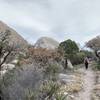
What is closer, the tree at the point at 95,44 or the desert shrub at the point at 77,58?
the desert shrub at the point at 77,58

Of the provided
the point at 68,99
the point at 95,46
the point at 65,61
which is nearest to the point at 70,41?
the point at 65,61

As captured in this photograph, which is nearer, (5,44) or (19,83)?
(19,83)

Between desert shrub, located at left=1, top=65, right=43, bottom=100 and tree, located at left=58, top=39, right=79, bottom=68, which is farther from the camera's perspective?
tree, located at left=58, top=39, right=79, bottom=68

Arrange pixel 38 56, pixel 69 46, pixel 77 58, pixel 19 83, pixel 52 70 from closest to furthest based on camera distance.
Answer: pixel 19 83 → pixel 52 70 → pixel 38 56 → pixel 69 46 → pixel 77 58

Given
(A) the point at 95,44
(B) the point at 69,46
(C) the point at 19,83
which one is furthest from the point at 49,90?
(A) the point at 95,44

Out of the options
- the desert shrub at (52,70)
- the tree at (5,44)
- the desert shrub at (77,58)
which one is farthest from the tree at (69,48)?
the tree at (5,44)

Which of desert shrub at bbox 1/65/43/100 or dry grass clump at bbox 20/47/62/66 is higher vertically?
dry grass clump at bbox 20/47/62/66

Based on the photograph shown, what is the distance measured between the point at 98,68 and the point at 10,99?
78.6 feet

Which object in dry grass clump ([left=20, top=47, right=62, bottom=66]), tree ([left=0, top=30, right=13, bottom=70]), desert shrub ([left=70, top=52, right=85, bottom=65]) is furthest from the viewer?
desert shrub ([left=70, top=52, right=85, bottom=65])

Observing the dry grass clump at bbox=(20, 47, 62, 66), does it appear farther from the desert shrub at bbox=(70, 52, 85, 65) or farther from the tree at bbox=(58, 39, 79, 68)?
the desert shrub at bbox=(70, 52, 85, 65)

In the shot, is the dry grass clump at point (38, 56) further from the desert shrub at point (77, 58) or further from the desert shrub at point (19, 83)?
the desert shrub at point (77, 58)

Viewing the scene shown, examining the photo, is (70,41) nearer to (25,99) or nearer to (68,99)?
(68,99)

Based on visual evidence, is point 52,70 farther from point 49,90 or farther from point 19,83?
point 19,83

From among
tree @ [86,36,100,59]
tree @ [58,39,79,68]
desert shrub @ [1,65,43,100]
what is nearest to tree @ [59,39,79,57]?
tree @ [58,39,79,68]
